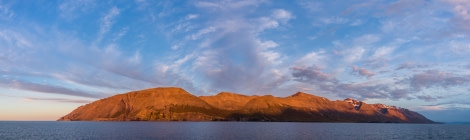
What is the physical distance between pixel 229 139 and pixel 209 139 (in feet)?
20.6

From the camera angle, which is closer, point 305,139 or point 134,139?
point 134,139

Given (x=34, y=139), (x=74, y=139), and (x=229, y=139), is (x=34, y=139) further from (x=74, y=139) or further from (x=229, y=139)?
(x=229, y=139)

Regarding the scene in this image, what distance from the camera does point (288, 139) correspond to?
110 m

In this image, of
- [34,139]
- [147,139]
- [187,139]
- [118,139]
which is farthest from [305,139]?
[34,139]

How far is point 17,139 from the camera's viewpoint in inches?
4193

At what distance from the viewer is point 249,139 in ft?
352

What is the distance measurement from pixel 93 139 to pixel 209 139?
3485 centimetres

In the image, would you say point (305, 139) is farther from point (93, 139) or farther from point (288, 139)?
point (93, 139)

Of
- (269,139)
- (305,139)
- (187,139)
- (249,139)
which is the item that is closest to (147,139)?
(187,139)

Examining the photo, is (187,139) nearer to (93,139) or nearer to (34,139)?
(93,139)

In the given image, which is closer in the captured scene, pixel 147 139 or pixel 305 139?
pixel 147 139

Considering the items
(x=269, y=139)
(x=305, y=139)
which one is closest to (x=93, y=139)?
(x=269, y=139)

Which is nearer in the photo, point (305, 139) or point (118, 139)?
point (118, 139)

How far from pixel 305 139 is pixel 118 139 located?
59311 mm
